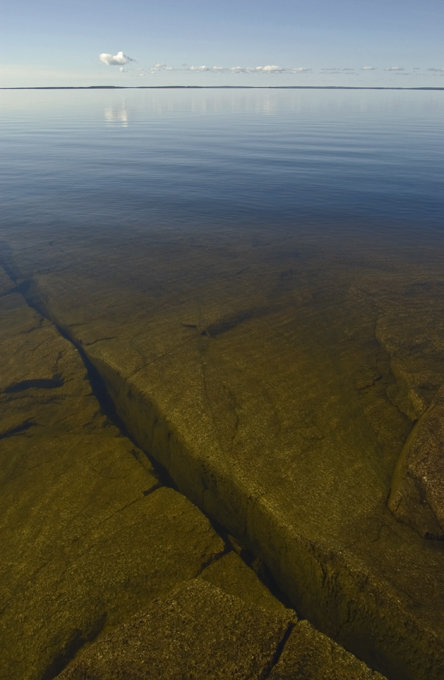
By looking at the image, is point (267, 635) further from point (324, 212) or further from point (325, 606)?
point (324, 212)

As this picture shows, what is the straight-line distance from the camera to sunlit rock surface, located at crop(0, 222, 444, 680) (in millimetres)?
3043

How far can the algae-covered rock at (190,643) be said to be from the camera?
2.54 meters

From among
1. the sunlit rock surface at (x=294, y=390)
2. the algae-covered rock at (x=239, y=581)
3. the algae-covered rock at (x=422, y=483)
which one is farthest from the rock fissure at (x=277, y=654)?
the algae-covered rock at (x=422, y=483)

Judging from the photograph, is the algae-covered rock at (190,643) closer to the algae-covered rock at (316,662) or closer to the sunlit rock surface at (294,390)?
the algae-covered rock at (316,662)

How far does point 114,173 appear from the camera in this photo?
19.9 metres

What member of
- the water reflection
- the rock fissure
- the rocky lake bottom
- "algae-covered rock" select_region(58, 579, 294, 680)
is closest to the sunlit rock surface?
the rocky lake bottom

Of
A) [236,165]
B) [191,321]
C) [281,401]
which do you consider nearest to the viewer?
[281,401]

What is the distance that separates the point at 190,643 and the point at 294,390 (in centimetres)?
299

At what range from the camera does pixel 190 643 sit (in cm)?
267

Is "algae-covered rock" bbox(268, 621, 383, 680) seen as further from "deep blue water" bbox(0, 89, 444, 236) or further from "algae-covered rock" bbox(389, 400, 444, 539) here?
"deep blue water" bbox(0, 89, 444, 236)

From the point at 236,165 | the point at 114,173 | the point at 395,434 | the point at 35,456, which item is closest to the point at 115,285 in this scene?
the point at 35,456

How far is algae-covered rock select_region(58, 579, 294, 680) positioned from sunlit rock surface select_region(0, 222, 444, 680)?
587mm

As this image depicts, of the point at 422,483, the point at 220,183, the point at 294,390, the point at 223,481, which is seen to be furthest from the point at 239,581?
the point at 220,183

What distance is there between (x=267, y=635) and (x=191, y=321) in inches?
188
